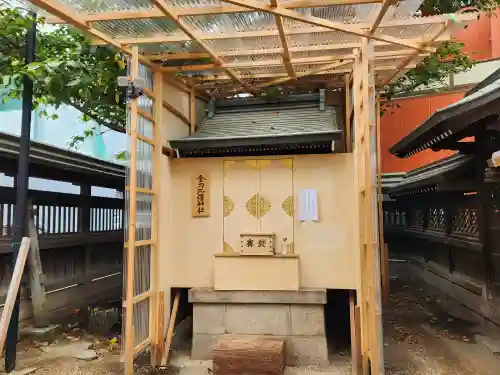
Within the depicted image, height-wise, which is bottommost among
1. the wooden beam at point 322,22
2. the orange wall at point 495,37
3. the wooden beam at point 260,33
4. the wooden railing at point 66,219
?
the wooden railing at point 66,219

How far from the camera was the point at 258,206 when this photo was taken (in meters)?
6.61

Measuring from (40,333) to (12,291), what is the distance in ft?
6.47

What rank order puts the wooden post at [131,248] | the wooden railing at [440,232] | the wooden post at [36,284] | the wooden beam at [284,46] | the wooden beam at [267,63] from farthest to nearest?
the wooden railing at [440,232] → the wooden post at [36,284] → the wooden beam at [267,63] → the wooden post at [131,248] → the wooden beam at [284,46]

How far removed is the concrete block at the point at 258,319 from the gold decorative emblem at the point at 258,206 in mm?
1394

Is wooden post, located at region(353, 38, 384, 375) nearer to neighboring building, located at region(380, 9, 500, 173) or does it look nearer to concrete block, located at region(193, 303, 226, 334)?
concrete block, located at region(193, 303, 226, 334)

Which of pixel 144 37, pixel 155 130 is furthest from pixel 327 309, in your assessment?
pixel 144 37

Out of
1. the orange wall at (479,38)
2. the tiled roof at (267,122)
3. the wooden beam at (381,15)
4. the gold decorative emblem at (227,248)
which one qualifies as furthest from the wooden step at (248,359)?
the orange wall at (479,38)

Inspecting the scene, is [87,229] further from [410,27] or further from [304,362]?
[410,27]

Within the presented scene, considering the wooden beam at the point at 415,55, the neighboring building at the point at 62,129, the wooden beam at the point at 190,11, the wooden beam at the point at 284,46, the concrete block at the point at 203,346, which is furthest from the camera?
the neighboring building at the point at 62,129

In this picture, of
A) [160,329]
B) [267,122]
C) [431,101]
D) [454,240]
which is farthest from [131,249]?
[431,101]

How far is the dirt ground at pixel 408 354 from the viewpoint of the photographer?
5.69m

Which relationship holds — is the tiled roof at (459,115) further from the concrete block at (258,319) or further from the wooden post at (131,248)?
the wooden post at (131,248)

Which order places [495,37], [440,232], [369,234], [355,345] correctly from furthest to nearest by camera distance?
[495,37]
[440,232]
[355,345]
[369,234]

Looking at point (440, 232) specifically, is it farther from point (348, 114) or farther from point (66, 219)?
point (66, 219)
